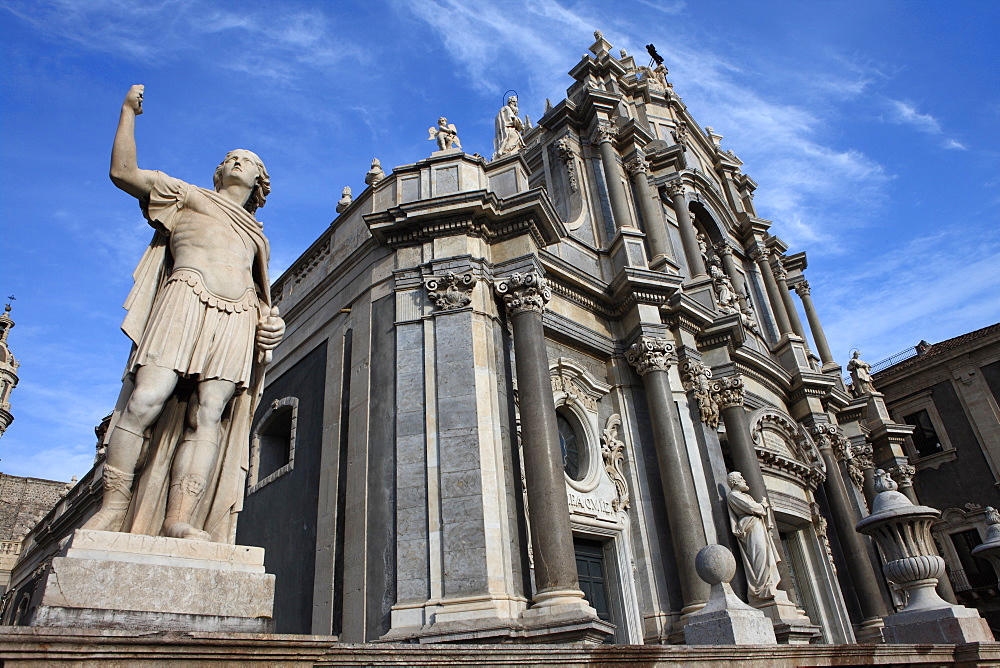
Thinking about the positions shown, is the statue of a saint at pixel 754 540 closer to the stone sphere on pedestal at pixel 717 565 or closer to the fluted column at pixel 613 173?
the stone sphere on pedestal at pixel 717 565

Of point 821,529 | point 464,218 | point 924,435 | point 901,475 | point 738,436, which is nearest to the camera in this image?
point 464,218

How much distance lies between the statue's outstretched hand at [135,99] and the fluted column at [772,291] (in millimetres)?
20836

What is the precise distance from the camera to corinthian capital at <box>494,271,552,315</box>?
11291 mm

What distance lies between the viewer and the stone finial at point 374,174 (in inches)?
549

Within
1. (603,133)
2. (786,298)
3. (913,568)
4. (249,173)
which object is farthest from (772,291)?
(249,173)

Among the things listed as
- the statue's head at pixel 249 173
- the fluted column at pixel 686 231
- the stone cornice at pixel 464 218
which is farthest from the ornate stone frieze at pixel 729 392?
the statue's head at pixel 249 173

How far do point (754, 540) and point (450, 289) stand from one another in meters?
6.98

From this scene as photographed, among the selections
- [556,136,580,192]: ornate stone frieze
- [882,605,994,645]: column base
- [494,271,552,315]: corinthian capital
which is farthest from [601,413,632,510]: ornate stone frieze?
[556,136,580,192]: ornate stone frieze

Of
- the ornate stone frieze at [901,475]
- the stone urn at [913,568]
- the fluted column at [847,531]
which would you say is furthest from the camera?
the ornate stone frieze at [901,475]

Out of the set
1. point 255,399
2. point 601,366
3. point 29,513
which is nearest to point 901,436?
point 601,366

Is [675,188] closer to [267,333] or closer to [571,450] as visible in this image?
[571,450]

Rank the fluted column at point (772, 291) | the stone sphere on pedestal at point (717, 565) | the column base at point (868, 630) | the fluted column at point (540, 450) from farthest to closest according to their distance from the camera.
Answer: the fluted column at point (772, 291) < the column base at point (868, 630) < the fluted column at point (540, 450) < the stone sphere on pedestal at point (717, 565)

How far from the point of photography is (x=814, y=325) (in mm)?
25469

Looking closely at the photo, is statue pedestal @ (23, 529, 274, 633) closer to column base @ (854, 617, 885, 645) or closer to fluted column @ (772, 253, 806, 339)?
column base @ (854, 617, 885, 645)
